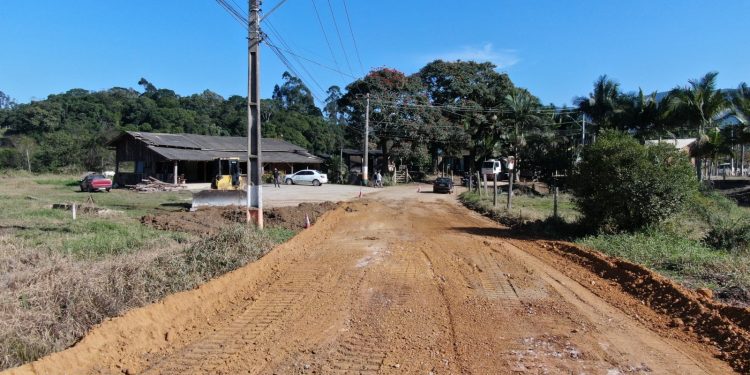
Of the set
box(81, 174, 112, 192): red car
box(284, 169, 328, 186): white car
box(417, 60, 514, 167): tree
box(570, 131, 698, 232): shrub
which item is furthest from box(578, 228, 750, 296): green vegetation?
box(417, 60, 514, 167): tree

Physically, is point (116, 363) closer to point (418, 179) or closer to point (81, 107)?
point (418, 179)

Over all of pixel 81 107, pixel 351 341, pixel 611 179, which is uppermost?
pixel 81 107

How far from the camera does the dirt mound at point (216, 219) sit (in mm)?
16266

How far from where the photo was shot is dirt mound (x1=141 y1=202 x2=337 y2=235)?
1627 cm

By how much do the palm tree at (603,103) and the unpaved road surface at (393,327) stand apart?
40763mm

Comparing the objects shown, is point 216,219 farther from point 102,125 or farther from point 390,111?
point 102,125

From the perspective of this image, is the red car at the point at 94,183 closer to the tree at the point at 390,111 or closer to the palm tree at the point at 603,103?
the tree at the point at 390,111

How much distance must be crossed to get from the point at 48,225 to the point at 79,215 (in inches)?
130

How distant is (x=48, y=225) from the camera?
15125 mm

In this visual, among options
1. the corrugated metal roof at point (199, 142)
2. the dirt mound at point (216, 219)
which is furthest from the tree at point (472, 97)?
the dirt mound at point (216, 219)

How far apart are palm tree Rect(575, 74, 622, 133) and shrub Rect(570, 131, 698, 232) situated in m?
35.3

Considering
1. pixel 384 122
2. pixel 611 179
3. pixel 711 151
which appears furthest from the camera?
pixel 384 122

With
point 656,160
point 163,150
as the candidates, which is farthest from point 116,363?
point 163,150

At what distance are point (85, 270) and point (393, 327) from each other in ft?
16.3
